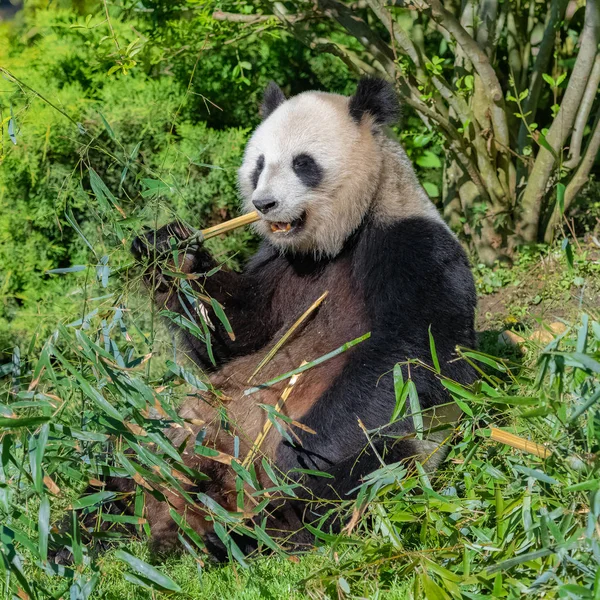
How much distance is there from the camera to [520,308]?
19.9ft

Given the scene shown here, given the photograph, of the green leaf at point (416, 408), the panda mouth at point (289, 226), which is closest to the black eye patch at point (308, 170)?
the panda mouth at point (289, 226)

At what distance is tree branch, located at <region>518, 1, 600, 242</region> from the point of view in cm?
563

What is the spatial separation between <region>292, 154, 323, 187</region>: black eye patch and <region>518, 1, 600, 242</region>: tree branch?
6.19 ft

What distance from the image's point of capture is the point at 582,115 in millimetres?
6133

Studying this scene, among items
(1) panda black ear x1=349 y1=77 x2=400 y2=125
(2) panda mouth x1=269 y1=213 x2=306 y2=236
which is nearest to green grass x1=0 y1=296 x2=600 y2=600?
(2) panda mouth x1=269 y1=213 x2=306 y2=236

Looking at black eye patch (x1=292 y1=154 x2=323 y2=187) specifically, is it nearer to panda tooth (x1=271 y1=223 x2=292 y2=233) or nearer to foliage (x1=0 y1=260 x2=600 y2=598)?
panda tooth (x1=271 y1=223 x2=292 y2=233)

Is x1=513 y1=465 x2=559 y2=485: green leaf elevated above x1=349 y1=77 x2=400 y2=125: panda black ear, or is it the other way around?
x1=349 y1=77 x2=400 y2=125: panda black ear

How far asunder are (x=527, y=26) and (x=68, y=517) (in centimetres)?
522

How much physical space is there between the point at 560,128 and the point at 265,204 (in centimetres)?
275

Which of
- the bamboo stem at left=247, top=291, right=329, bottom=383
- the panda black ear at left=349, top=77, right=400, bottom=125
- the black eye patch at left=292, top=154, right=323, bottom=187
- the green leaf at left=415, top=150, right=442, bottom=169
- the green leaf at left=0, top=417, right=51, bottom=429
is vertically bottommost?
the green leaf at left=415, top=150, right=442, bottom=169

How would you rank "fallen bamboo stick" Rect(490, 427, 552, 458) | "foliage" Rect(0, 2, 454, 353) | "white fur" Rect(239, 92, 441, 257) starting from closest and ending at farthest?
1. "fallen bamboo stick" Rect(490, 427, 552, 458)
2. "white fur" Rect(239, 92, 441, 257)
3. "foliage" Rect(0, 2, 454, 353)

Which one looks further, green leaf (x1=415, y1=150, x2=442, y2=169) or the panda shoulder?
green leaf (x1=415, y1=150, x2=442, y2=169)

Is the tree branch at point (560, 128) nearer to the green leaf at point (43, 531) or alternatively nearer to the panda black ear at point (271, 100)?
the panda black ear at point (271, 100)

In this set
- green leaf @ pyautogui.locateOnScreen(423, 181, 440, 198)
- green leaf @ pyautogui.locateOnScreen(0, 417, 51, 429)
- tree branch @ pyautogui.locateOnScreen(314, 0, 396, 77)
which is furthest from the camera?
green leaf @ pyautogui.locateOnScreen(423, 181, 440, 198)
